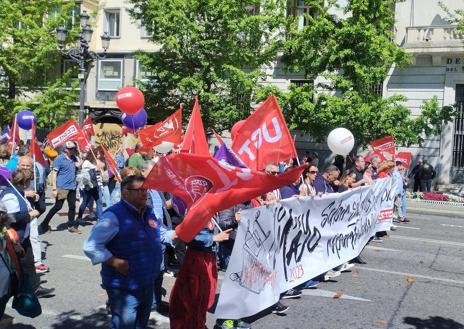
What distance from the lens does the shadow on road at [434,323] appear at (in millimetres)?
5566

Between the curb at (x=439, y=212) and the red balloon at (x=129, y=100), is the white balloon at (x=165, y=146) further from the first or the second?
the curb at (x=439, y=212)

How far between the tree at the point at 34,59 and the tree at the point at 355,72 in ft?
29.4

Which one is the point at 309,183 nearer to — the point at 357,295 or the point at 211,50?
the point at 357,295

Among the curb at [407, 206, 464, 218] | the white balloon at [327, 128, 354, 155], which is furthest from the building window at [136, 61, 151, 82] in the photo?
the white balloon at [327, 128, 354, 155]

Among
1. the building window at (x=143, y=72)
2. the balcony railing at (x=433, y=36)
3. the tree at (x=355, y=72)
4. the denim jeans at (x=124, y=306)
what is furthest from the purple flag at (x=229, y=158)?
the balcony railing at (x=433, y=36)

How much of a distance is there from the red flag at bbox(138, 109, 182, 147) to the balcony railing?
50.1 feet

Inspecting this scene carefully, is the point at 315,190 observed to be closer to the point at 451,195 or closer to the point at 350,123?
the point at 350,123

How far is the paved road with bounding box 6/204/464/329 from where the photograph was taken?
552cm

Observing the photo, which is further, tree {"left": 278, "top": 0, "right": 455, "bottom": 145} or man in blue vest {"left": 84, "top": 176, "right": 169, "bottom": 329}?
tree {"left": 278, "top": 0, "right": 455, "bottom": 145}

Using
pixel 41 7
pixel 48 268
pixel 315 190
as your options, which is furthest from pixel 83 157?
pixel 41 7

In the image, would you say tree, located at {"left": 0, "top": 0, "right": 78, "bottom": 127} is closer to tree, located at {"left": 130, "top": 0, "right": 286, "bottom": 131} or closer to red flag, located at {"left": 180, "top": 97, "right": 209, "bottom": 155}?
tree, located at {"left": 130, "top": 0, "right": 286, "bottom": 131}

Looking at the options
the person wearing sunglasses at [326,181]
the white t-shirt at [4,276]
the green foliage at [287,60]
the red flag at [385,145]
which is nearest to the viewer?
the white t-shirt at [4,276]

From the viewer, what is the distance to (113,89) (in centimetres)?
3022

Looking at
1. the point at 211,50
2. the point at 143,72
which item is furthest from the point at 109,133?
the point at 211,50
